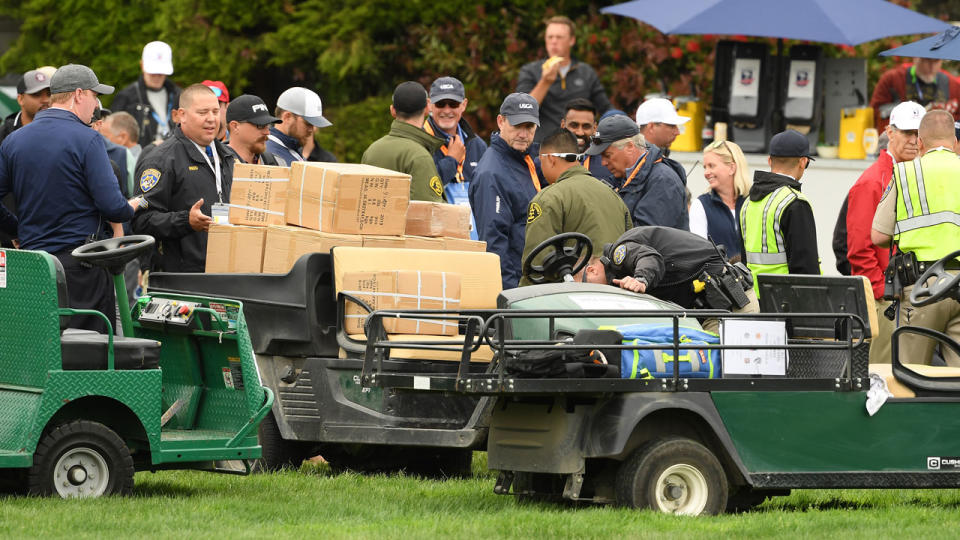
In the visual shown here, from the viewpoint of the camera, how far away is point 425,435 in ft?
29.2

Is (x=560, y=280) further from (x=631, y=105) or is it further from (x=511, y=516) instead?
(x=631, y=105)

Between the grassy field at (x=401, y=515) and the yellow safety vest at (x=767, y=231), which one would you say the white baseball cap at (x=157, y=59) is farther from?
the grassy field at (x=401, y=515)

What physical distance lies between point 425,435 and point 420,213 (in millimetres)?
1444

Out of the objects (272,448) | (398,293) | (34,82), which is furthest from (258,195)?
(34,82)

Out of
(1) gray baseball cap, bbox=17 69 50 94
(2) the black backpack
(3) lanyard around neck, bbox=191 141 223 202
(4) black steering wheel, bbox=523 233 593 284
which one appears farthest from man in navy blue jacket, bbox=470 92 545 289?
(2) the black backpack

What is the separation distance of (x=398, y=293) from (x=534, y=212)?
1.41 metres

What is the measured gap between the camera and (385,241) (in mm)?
9305

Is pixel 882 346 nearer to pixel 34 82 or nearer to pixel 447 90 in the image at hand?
pixel 447 90

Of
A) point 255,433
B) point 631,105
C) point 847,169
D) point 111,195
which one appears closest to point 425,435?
point 255,433

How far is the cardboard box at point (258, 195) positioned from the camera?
31.3ft

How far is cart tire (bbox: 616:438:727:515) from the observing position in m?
7.79

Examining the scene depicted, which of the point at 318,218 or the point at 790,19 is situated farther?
the point at 790,19

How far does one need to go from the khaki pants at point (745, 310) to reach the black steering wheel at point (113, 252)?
298cm

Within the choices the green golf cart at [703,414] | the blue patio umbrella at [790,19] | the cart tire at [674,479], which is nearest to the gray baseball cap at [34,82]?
the green golf cart at [703,414]
